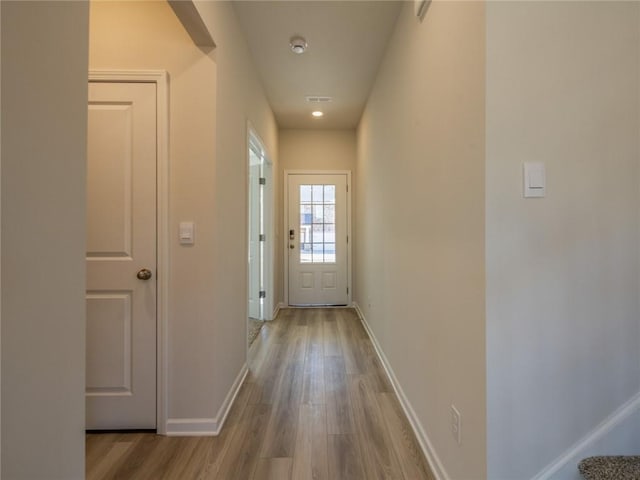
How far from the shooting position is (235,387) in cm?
220

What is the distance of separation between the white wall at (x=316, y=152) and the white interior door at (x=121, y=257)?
290 cm

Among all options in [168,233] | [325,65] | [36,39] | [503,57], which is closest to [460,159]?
[503,57]

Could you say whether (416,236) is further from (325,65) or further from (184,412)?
(325,65)

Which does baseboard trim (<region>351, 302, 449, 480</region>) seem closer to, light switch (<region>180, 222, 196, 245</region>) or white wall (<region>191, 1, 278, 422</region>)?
white wall (<region>191, 1, 278, 422</region>)

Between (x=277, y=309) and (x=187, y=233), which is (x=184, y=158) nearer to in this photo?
(x=187, y=233)

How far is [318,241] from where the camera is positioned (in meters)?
4.74

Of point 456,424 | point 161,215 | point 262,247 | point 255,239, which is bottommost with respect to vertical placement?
point 456,424

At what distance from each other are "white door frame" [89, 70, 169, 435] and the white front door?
2.96m

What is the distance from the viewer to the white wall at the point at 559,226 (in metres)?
1.03

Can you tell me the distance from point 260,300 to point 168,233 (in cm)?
249

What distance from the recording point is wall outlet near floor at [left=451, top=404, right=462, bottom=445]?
1233 millimetres

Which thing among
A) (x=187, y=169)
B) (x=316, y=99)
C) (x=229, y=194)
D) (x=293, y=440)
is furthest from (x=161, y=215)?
(x=316, y=99)

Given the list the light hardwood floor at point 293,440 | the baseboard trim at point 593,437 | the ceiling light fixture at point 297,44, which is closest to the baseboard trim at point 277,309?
the light hardwood floor at point 293,440

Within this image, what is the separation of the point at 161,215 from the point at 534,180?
175 cm
